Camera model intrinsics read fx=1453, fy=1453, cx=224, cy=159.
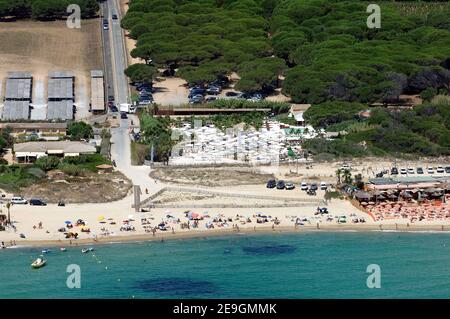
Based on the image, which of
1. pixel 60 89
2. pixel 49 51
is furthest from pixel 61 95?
pixel 49 51

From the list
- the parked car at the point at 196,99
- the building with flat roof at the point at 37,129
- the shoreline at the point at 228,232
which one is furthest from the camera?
the parked car at the point at 196,99

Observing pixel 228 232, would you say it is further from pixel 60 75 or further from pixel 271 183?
pixel 60 75

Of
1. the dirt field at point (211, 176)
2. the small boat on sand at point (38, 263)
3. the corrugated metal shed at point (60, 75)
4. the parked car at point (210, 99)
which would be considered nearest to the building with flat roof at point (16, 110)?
the corrugated metal shed at point (60, 75)

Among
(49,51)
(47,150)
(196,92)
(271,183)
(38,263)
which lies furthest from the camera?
(49,51)

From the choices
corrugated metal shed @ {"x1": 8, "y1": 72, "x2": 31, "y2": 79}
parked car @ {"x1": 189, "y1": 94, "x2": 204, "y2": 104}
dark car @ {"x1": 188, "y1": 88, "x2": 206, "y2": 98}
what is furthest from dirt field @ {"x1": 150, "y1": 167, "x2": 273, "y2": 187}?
corrugated metal shed @ {"x1": 8, "y1": 72, "x2": 31, "y2": 79}

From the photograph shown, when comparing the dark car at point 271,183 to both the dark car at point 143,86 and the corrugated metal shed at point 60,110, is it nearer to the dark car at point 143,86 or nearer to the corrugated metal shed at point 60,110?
A: the corrugated metal shed at point 60,110
